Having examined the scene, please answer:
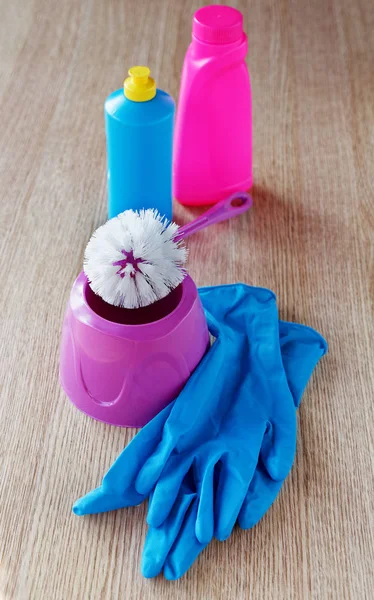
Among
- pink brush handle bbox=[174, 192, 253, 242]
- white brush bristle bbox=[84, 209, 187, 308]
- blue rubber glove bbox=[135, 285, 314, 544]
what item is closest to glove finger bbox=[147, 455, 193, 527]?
blue rubber glove bbox=[135, 285, 314, 544]

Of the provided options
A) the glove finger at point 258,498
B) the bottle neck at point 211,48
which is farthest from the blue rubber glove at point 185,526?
the bottle neck at point 211,48

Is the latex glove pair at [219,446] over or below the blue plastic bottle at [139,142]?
below

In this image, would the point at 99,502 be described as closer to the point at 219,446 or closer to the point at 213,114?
the point at 219,446

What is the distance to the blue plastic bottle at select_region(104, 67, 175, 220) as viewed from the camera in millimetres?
896

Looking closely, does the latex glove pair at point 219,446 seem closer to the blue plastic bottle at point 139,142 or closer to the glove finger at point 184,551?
the glove finger at point 184,551

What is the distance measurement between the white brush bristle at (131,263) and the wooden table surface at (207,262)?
176 millimetres

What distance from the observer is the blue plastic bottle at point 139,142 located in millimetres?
896

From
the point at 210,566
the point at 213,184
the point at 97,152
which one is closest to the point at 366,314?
the point at 213,184

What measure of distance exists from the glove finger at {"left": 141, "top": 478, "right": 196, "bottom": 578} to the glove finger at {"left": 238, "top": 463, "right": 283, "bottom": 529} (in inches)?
2.2

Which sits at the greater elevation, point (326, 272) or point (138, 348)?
point (138, 348)

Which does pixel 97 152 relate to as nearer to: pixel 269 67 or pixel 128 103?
pixel 128 103

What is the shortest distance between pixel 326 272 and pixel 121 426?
14.7 inches

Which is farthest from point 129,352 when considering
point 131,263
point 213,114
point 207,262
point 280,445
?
point 213,114

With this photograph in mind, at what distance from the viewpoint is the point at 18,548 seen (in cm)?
70
